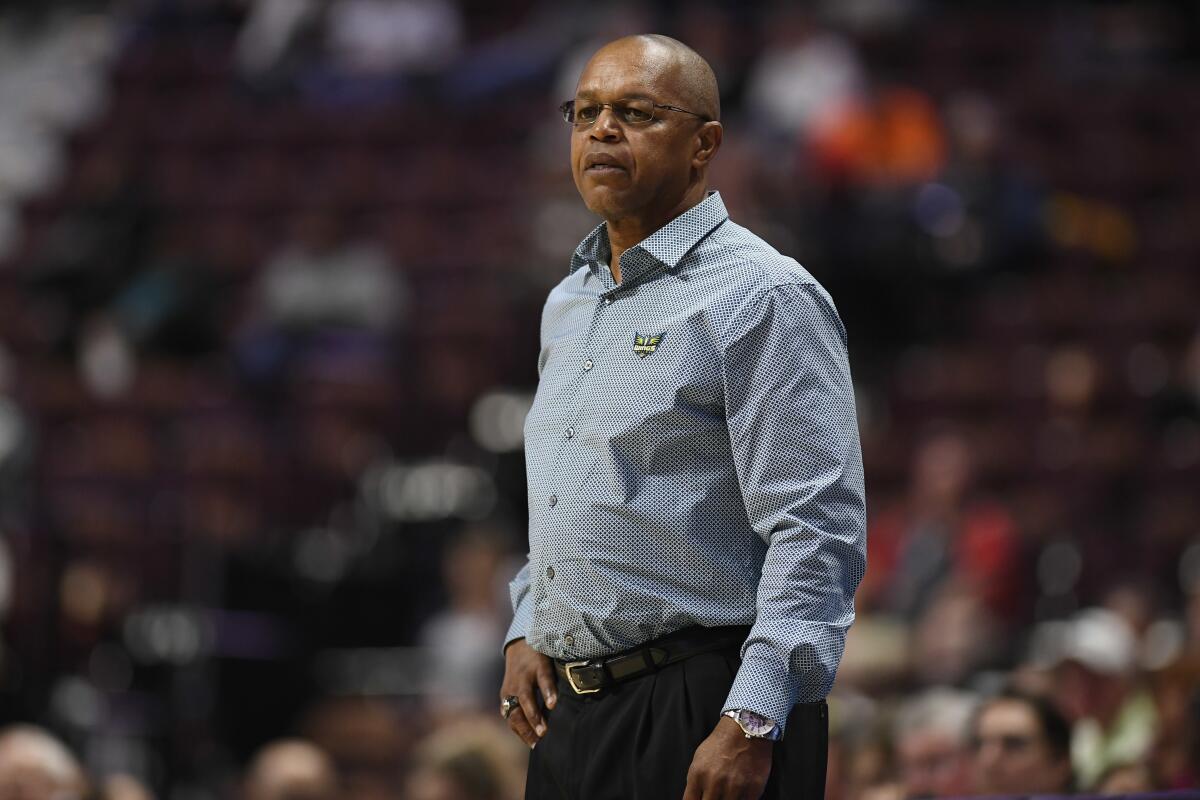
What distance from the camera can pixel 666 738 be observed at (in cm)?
244

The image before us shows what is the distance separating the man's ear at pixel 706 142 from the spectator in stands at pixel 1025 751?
1.77 meters

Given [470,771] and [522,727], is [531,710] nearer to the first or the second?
[522,727]

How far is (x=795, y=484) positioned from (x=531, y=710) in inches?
23.7

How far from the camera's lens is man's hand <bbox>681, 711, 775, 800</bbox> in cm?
228

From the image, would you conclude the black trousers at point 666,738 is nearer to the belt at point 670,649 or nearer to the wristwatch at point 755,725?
the belt at point 670,649

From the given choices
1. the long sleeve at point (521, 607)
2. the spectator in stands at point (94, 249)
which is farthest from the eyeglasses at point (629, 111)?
the spectator in stands at point (94, 249)

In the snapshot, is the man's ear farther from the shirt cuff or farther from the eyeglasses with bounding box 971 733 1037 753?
the eyeglasses with bounding box 971 733 1037 753

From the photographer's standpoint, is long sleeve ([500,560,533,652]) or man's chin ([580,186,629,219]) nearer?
man's chin ([580,186,629,219])

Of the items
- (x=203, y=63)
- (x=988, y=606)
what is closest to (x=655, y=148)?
(x=988, y=606)

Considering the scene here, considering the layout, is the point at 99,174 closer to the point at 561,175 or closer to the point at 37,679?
the point at 561,175

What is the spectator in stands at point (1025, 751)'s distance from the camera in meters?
3.79

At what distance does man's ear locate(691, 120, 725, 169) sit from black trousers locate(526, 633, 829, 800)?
0.74 metres

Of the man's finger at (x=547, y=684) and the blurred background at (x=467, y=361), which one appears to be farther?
the blurred background at (x=467, y=361)

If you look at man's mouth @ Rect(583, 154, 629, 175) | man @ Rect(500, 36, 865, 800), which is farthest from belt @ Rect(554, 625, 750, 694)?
man's mouth @ Rect(583, 154, 629, 175)
